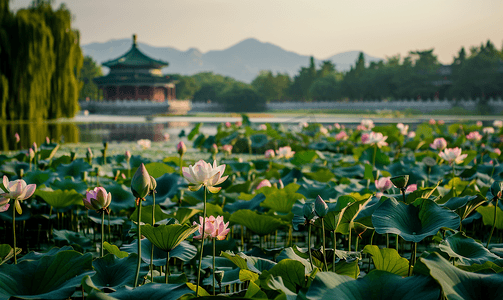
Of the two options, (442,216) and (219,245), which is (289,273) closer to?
(442,216)

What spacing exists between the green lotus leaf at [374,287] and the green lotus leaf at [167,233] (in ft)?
1.28

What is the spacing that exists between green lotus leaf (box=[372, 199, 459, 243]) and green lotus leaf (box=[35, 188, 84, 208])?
1.48 metres

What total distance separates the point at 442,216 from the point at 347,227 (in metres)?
0.32

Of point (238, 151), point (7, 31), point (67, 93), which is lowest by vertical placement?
point (238, 151)

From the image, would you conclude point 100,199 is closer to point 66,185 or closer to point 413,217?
point 413,217

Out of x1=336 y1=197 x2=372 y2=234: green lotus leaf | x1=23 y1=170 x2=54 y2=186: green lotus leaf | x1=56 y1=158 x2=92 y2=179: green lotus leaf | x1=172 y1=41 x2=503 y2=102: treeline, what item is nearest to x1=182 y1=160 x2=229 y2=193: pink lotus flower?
x1=336 y1=197 x2=372 y2=234: green lotus leaf

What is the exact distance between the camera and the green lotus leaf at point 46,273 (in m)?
1.00

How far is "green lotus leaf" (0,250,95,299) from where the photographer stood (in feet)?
3.27

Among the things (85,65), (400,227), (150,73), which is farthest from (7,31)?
(85,65)

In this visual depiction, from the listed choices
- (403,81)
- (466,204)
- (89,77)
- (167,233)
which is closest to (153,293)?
(167,233)

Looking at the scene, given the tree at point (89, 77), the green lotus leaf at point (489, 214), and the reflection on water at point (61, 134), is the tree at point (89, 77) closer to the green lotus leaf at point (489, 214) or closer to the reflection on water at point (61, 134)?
the reflection on water at point (61, 134)

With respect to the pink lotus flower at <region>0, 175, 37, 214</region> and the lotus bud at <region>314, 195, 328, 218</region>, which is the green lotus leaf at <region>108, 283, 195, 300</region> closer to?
the lotus bud at <region>314, 195, 328, 218</region>

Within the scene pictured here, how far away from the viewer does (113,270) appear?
1111 millimetres

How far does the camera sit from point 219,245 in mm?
1769
